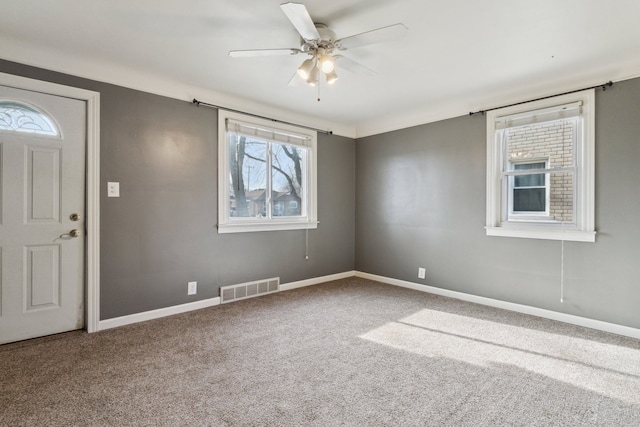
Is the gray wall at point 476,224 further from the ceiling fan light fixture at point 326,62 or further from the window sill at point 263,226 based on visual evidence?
the ceiling fan light fixture at point 326,62

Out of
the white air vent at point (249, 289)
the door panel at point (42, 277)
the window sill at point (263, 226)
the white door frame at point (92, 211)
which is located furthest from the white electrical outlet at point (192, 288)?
the door panel at point (42, 277)

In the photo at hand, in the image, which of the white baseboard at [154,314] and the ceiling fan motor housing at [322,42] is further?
the white baseboard at [154,314]

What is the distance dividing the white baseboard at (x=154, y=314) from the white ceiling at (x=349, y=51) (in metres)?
2.20

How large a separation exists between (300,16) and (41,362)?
290 cm

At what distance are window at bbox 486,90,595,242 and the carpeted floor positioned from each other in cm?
99

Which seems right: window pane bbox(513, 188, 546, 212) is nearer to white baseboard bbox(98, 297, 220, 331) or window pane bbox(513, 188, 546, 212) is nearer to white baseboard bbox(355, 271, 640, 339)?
white baseboard bbox(355, 271, 640, 339)

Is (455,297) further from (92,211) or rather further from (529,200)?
(92,211)

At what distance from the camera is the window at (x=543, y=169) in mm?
2973

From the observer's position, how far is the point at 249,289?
150 inches

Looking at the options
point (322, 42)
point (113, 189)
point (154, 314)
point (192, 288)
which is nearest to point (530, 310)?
point (322, 42)

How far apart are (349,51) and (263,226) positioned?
2249 millimetres

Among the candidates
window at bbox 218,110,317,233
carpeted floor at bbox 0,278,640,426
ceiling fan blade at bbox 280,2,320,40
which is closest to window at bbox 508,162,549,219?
carpeted floor at bbox 0,278,640,426

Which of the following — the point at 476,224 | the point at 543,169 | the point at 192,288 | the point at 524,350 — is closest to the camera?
the point at 524,350

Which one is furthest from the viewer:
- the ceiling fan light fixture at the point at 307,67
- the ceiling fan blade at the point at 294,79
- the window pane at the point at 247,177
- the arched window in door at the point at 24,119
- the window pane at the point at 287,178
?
the window pane at the point at 287,178
